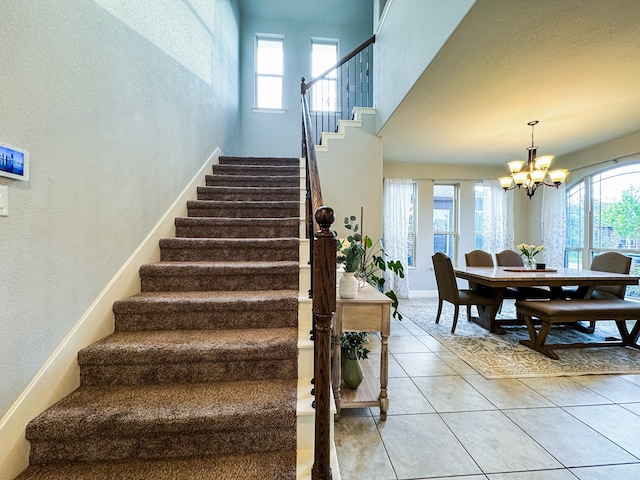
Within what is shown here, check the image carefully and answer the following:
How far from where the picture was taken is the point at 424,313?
176 inches

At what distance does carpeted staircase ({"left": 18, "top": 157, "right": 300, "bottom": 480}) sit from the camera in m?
1.23

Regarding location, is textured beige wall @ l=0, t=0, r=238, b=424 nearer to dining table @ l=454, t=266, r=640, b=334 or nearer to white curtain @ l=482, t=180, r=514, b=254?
dining table @ l=454, t=266, r=640, b=334

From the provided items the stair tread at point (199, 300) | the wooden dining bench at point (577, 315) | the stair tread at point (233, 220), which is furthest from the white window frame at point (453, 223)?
the stair tread at point (199, 300)

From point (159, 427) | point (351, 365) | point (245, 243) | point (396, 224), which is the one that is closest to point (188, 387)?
point (159, 427)

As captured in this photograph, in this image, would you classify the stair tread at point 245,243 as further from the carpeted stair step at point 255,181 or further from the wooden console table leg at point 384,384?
the carpeted stair step at point 255,181

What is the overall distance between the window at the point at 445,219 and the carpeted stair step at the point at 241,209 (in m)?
3.87

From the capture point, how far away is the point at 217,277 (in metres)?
2.11

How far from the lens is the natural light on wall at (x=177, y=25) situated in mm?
1989

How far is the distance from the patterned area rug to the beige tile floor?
0.15 meters

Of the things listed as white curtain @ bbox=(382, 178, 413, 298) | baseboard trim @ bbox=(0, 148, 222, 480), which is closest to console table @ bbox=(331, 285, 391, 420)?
baseboard trim @ bbox=(0, 148, 222, 480)

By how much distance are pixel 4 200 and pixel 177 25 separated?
93.5 inches

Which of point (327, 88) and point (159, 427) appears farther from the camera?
point (327, 88)

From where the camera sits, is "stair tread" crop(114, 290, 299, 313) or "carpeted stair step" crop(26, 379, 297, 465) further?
"stair tread" crop(114, 290, 299, 313)

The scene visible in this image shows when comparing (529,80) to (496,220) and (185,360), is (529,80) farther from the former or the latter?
(496,220)
